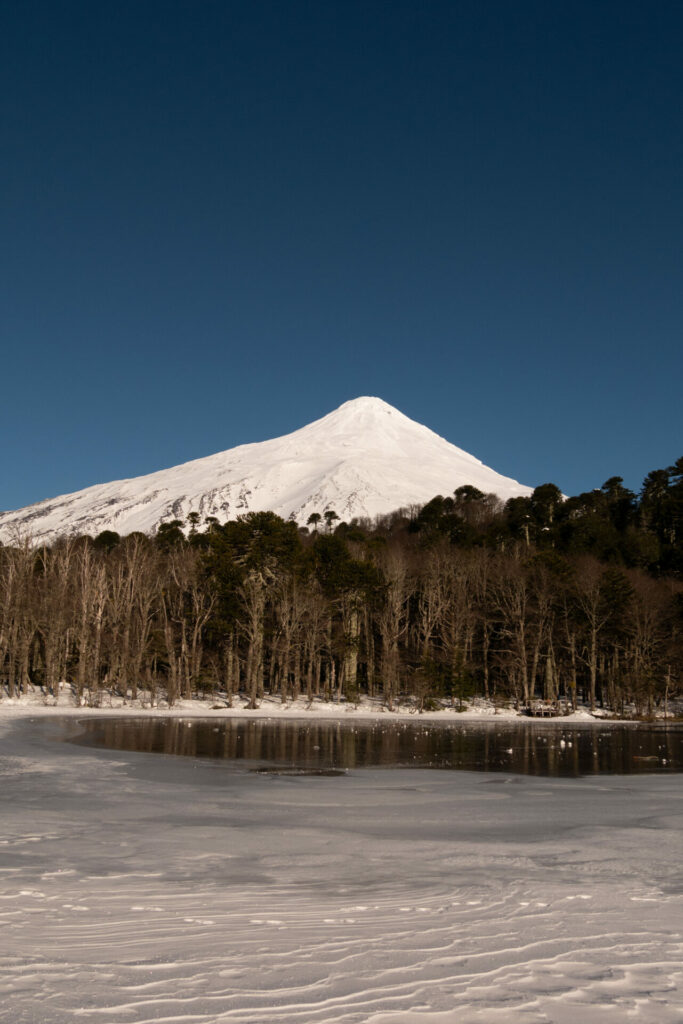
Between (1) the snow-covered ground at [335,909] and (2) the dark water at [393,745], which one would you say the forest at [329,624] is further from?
(1) the snow-covered ground at [335,909]

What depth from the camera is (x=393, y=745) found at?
32812 mm

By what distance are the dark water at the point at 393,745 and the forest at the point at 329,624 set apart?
16.1 meters

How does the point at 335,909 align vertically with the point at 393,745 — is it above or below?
above

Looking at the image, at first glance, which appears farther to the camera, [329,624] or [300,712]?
[329,624]

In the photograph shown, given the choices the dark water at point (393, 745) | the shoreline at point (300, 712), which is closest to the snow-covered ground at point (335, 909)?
the dark water at point (393, 745)

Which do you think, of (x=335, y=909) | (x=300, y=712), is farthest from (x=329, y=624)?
(x=335, y=909)

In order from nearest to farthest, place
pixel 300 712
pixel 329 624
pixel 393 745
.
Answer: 1. pixel 393 745
2. pixel 300 712
3. pixel 329 624

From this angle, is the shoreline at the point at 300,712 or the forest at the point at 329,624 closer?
the shoreline at the point at 300,712

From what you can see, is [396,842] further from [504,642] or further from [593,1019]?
[504,642]

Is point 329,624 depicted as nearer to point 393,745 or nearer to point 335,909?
point 393,745

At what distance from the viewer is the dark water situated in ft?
82.9

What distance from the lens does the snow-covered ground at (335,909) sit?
542 cm

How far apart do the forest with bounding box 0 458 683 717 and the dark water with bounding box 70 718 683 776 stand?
1614 cm

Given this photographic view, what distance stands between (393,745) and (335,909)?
25.5 metres
